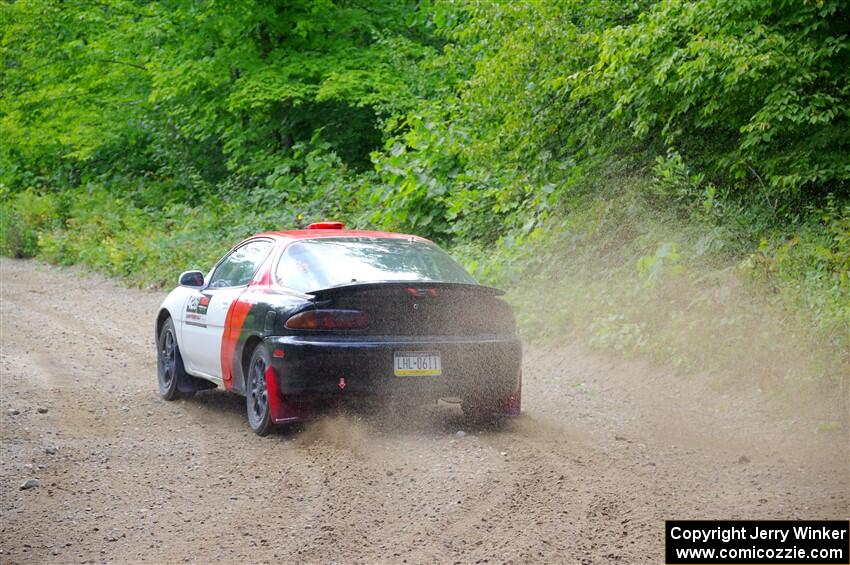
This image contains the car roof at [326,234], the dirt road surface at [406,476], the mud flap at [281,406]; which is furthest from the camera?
the car roof at [326,234]

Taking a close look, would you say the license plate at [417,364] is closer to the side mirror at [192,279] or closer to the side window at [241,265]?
the side window at [241,265]

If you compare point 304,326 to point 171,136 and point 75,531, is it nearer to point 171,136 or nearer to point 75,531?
point 75,531

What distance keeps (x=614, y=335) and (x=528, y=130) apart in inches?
141

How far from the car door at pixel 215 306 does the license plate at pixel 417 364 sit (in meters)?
1.70

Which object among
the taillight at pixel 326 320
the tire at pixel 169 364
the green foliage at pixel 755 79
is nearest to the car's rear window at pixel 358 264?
the taillight at pixel 326 320

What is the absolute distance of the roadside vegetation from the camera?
30.4 feet

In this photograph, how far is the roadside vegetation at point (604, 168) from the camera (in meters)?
9.27

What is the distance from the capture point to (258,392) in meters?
7.48

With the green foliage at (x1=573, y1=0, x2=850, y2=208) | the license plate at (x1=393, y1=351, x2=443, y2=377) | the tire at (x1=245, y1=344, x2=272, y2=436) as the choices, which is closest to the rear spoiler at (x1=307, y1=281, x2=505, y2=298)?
the license plate at (x1=393, y1=351, x2=443, y2=377)

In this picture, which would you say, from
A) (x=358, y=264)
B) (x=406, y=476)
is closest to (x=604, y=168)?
(x=358, y=264)

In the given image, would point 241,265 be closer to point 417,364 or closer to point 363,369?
point 363,369

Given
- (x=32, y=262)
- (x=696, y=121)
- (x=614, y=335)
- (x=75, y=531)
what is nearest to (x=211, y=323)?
(x=75, y=531)

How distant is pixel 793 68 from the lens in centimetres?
962

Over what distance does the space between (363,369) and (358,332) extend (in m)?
0.27
